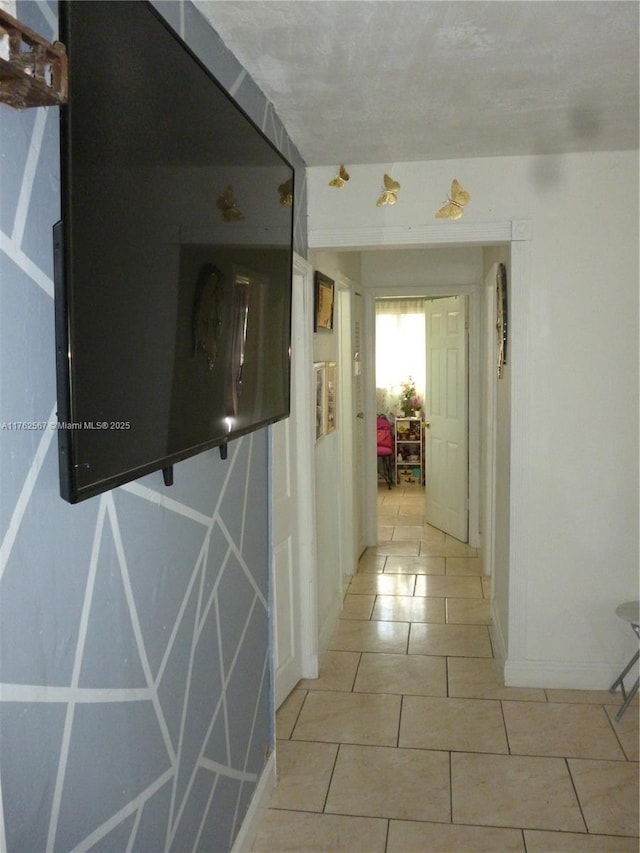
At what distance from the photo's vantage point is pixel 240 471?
226 centimetres

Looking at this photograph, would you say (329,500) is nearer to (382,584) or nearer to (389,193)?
(382,584)

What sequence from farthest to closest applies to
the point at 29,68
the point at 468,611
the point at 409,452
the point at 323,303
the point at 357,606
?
the point at 409,452
the point at 357,606
the point at 468,611
the point at 323,303
the point at 29,68

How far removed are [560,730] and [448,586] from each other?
1.80 metres

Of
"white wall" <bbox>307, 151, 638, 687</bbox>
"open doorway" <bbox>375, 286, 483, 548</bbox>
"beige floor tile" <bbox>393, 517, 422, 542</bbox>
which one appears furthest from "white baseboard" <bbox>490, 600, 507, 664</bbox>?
"beige floor tile" <bbox>393, 517, 422, 542</bbox>

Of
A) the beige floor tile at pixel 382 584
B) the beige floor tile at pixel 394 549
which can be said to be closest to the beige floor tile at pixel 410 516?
the beige floor tile at pixel 394 549

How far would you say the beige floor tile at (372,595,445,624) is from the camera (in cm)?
425

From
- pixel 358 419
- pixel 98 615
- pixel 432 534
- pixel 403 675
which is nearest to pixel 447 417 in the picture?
pixel 358 419

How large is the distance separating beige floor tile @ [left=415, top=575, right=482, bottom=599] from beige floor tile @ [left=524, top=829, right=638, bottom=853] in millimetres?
2246

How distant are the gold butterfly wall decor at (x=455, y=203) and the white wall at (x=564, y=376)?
6 cm

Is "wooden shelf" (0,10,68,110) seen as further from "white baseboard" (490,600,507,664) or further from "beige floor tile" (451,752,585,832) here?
"white baseboard" (490,600,507,664)

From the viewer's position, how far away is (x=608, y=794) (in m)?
2.55

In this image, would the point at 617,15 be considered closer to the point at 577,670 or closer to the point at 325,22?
the point at 325,22

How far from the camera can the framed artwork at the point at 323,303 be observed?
3592 millimetres

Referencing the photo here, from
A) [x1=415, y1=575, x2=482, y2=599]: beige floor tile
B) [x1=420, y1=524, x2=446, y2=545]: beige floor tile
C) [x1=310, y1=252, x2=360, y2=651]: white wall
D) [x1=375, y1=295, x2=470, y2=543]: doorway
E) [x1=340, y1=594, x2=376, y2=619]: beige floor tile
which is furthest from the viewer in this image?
[x1=420, y1=524, x2=446, y2=545]: beige floor tile
